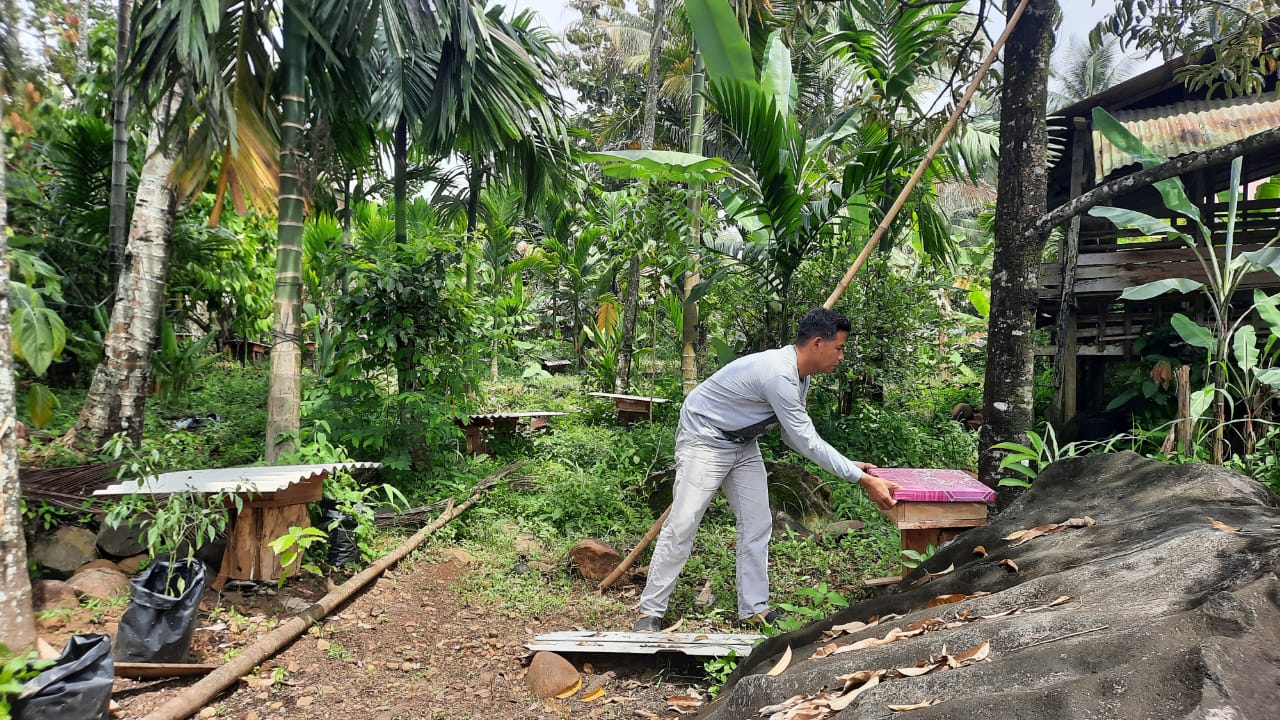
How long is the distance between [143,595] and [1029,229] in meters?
4.53

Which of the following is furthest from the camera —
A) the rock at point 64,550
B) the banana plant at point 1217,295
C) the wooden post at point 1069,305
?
the wooden post at point 1069,305

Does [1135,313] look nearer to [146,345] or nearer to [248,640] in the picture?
[248,640]

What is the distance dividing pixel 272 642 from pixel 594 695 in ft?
4.95

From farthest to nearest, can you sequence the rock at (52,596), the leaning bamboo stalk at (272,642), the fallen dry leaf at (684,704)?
the rock at (52,596) → the fallen dry leaf at (684,704) → the leaning bamboo stalk at (272,642)

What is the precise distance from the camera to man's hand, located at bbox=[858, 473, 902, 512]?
3.34 metres

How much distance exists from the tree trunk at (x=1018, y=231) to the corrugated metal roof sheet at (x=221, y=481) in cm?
372

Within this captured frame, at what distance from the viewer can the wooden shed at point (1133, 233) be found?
301 inches

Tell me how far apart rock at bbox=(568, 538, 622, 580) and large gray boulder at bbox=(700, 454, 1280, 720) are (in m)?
2.06

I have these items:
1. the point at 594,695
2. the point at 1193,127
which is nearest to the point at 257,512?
the point at 594,695

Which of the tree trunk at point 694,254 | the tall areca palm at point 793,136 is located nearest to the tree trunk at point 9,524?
the tall areca palm at point 793,136

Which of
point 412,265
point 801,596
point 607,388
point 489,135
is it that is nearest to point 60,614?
point 412,265

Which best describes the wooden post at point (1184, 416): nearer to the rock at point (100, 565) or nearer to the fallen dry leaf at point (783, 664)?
the fallen dry leaf at point (783, 664)

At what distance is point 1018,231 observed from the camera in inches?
149

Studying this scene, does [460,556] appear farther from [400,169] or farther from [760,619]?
[400,169]
